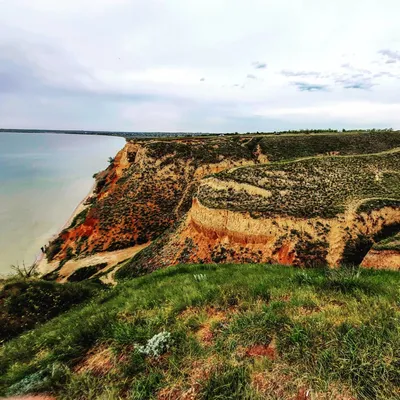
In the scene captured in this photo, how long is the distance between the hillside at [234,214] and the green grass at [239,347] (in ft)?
48.2

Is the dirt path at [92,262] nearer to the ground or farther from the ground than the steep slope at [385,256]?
nearer to the ground

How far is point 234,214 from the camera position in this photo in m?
22.4

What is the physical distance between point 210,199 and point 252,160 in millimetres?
22221

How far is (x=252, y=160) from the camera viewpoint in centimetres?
4450

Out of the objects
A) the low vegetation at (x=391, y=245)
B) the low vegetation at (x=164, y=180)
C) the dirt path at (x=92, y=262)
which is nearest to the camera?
the low vegetation at (x=391, y=245)

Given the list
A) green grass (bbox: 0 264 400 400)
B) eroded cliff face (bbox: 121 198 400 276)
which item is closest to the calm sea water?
eroded cliff face (bbox: 121 198 400 276)

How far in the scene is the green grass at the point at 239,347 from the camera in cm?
312

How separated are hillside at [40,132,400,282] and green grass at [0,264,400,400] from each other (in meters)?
14.7

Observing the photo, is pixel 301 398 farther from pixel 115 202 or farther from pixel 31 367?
pixel 115 202

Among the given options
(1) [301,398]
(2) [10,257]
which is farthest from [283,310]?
(2) [10,257]

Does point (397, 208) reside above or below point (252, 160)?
below

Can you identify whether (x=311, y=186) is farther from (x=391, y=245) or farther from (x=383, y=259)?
(x=383, y=259)

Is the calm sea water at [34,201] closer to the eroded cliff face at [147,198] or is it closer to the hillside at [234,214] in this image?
the eroded cliff face at [147,198]

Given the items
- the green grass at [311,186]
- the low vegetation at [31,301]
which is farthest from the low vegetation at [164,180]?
the low vegetation at [31,301]
